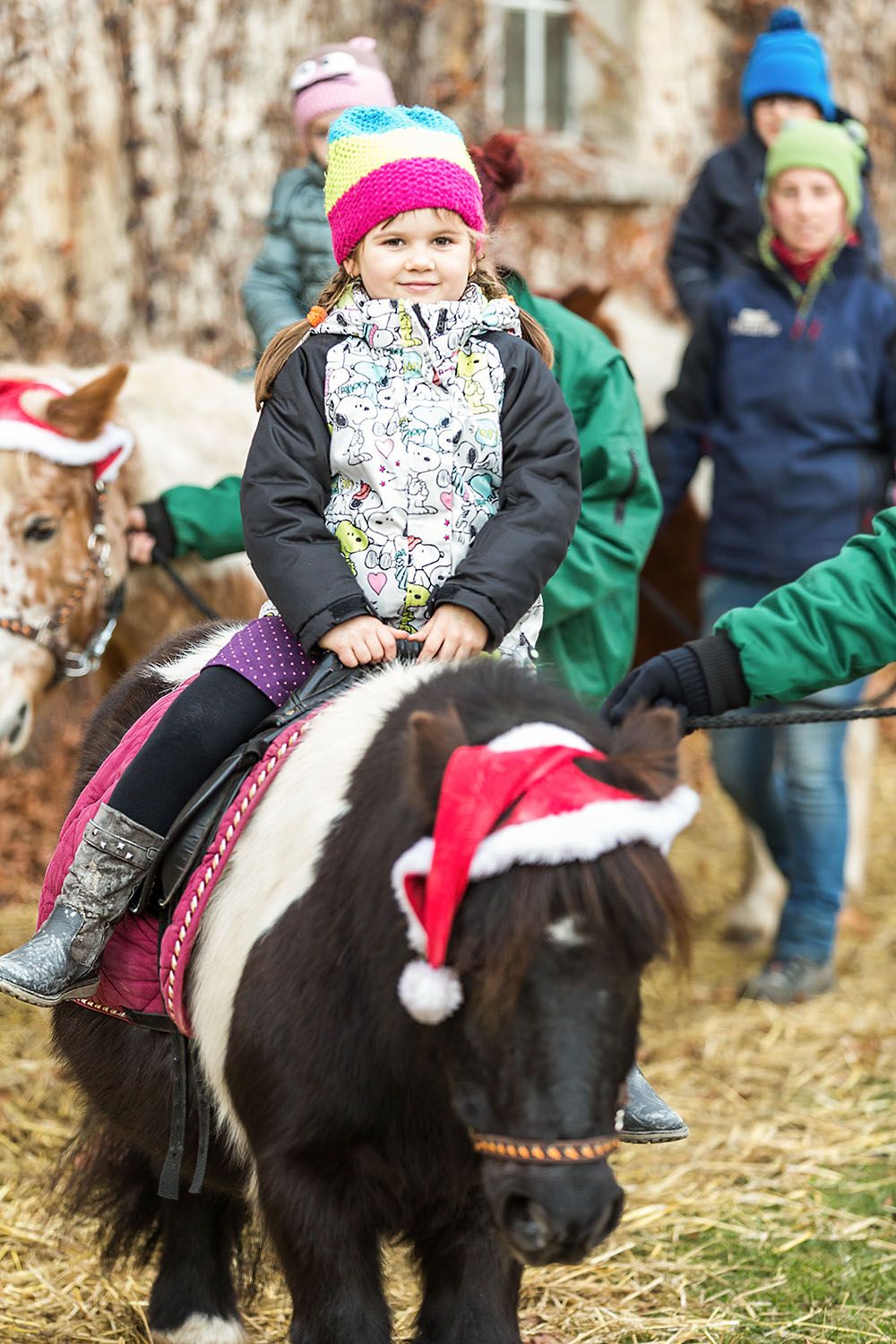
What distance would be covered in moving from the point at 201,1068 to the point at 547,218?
744 cm

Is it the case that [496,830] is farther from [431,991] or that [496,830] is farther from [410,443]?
[410,443]

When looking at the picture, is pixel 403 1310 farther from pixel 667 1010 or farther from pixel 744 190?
pixel 744 190

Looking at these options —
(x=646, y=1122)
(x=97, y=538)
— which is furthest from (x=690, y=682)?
(x=97, y=538)

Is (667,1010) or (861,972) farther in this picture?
(861,972)

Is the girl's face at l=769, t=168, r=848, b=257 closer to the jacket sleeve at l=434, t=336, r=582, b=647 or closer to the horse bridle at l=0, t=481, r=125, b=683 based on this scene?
the horse bridle at l=0, t=481, r=125, b=683

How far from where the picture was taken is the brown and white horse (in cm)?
430

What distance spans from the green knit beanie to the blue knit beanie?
2.54ft

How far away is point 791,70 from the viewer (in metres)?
6.03

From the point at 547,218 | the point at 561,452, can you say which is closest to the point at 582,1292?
the point at 561,452

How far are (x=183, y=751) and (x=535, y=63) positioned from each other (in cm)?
771

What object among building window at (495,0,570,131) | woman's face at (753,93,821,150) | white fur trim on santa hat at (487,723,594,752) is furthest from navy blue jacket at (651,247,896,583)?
building window at (495,0,570,131)

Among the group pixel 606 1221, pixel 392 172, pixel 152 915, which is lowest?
pixel 152 915

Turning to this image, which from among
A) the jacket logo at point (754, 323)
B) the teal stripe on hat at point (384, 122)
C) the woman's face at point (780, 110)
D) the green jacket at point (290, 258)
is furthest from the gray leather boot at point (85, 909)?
the woman's face at point (780, 110)

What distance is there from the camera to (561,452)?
294cm
